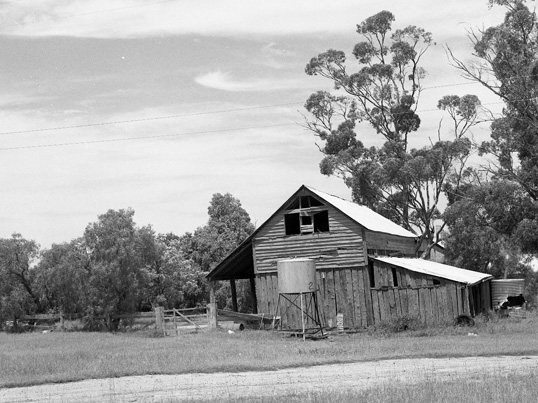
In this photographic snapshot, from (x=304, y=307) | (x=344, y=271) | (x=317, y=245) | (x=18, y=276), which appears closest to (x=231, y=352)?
(x=304, y=307)

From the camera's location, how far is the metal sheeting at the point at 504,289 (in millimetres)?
54281

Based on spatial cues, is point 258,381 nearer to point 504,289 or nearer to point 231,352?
point 231,352

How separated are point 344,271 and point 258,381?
20153mm

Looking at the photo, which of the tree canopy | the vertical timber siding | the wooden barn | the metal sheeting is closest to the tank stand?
the wooden barn

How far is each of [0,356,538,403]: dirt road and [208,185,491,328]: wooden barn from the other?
1399 cm

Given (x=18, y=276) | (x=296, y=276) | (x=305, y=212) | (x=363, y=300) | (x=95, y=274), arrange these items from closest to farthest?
(x=296, y=276)
(x=363, y=300)
(x=305, y=212)
(x=95, y=274)
(x=18, y=276)

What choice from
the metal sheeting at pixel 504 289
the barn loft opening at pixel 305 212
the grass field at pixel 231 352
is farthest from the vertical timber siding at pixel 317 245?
the metal sheeting at pixel 504 289

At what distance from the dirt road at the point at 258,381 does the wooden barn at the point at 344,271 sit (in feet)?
45.9

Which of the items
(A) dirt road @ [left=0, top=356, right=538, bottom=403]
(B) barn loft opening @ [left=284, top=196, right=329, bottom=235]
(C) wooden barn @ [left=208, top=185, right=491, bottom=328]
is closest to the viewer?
(A) dirt road @ [left=0, top=356, right=538, bottom=403]

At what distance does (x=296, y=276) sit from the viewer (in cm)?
3653

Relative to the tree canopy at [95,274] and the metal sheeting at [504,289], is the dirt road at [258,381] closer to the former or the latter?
the tree canopy at [95,274]

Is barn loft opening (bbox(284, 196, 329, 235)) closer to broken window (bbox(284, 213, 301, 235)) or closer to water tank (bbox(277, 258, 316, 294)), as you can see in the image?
broken window (bbox(284, 213, 301, 235))

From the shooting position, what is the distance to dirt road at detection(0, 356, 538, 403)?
17109 millimetres

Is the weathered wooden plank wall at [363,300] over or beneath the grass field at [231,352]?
over
